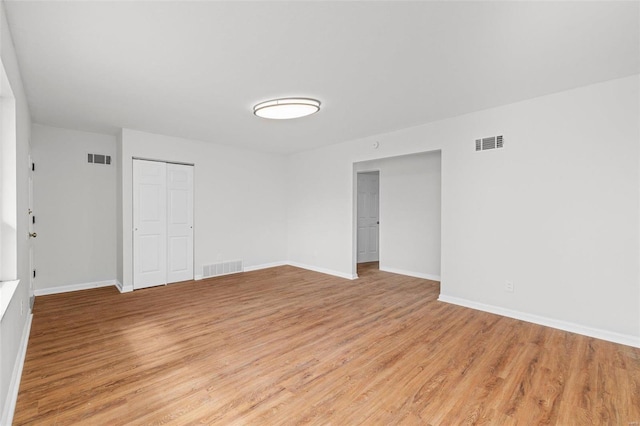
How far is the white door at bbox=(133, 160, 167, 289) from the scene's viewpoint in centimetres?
501

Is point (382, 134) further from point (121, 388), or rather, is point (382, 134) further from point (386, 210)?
point (121, 388)

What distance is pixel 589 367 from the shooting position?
99.9 inches

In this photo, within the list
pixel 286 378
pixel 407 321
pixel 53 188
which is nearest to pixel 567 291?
pixel 407 321

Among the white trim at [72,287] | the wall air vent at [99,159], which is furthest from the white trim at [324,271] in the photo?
the wall air vent at [99,159]

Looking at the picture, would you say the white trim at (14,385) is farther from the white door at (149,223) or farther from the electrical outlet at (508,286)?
the electrical outlet at (508,286)

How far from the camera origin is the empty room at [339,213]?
2043 millimetres

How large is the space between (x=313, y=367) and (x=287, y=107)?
271 cm

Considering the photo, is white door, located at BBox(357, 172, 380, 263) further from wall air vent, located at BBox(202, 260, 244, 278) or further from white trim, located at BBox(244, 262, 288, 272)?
wall air vent, located at BBox(202, 260, 244, 278)

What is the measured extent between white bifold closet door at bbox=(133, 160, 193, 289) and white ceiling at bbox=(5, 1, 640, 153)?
139 cm

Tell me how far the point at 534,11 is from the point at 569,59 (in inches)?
39.3

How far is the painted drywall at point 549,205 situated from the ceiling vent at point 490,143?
0.07 meters

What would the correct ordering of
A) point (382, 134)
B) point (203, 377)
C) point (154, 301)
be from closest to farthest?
point (203, 377)
point (154, 301)
point (382, 134)

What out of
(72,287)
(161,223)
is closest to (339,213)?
(161,223)

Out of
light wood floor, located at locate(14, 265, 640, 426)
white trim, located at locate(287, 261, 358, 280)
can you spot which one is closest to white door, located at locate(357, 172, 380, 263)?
white trim, located at locate(287, 261, 358, 280)
